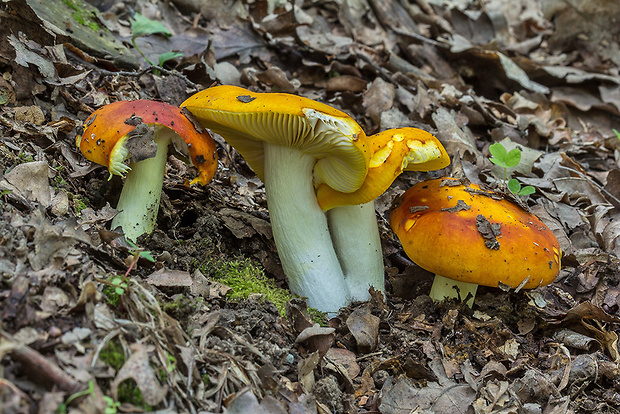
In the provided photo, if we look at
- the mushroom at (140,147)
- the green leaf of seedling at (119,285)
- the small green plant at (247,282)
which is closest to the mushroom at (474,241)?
the small green plant at (247,282)

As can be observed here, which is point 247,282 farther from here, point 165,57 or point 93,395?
point 165,57

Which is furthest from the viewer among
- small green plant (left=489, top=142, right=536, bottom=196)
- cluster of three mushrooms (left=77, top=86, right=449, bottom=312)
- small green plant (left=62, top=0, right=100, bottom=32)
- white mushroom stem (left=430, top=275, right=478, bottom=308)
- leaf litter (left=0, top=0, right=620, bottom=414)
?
small green plant (left=62, top=0, right=100, bottom=32)

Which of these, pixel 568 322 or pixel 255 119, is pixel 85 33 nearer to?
pixel 255 119

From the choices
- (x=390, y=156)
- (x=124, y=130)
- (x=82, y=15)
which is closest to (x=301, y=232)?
(x=390, y=156)

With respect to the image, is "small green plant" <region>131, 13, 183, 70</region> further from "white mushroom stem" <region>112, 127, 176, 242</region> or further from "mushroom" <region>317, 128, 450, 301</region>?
"mushroom" <region>317, 128, 450, 301</region>

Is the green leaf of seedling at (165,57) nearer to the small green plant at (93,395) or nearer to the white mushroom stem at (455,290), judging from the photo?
the white mushroom stem at (455,290)

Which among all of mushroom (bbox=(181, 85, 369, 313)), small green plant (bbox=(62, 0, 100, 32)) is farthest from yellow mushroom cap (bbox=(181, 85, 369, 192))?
small green plant (bbox=(62, 0, 100, 32))
